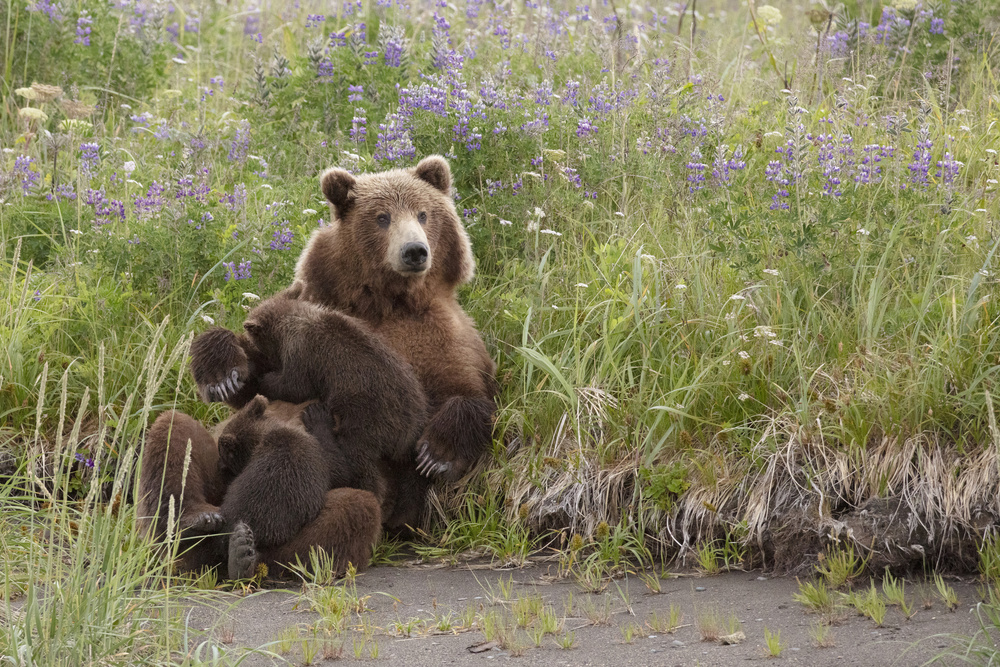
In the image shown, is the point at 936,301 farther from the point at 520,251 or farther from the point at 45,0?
the point at 45,0

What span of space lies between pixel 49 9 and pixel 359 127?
2.92 metres

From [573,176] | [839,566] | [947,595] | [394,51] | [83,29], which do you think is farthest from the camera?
[83,29]

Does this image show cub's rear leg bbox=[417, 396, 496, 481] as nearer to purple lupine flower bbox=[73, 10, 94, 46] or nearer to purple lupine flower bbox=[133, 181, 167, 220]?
purple lupine flower bbox=[133, 181, 167, 220]

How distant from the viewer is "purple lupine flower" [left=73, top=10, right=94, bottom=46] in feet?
24.6

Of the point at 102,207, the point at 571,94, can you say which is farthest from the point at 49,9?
the point at 571,94

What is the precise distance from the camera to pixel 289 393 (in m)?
4.51

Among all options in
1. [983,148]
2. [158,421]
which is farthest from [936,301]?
[158,421]

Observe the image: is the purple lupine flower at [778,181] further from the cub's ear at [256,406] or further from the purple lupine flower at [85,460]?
the purple lupine flower at [85,460]

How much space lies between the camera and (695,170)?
546cm

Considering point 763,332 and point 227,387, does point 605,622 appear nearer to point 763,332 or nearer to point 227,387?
point 763,332

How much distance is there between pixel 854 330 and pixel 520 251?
1842 millimetres

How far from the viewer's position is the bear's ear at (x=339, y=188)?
4699 mm

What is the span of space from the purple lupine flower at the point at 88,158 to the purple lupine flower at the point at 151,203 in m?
0.30

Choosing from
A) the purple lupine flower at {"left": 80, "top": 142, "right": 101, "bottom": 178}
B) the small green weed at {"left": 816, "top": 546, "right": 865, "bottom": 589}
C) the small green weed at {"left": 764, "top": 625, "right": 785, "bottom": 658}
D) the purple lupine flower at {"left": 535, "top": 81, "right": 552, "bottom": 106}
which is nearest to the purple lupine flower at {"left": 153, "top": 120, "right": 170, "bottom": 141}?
the purple lupine flower at {"left": 80, "top": 142, "right": 101, "bottom": 178}
